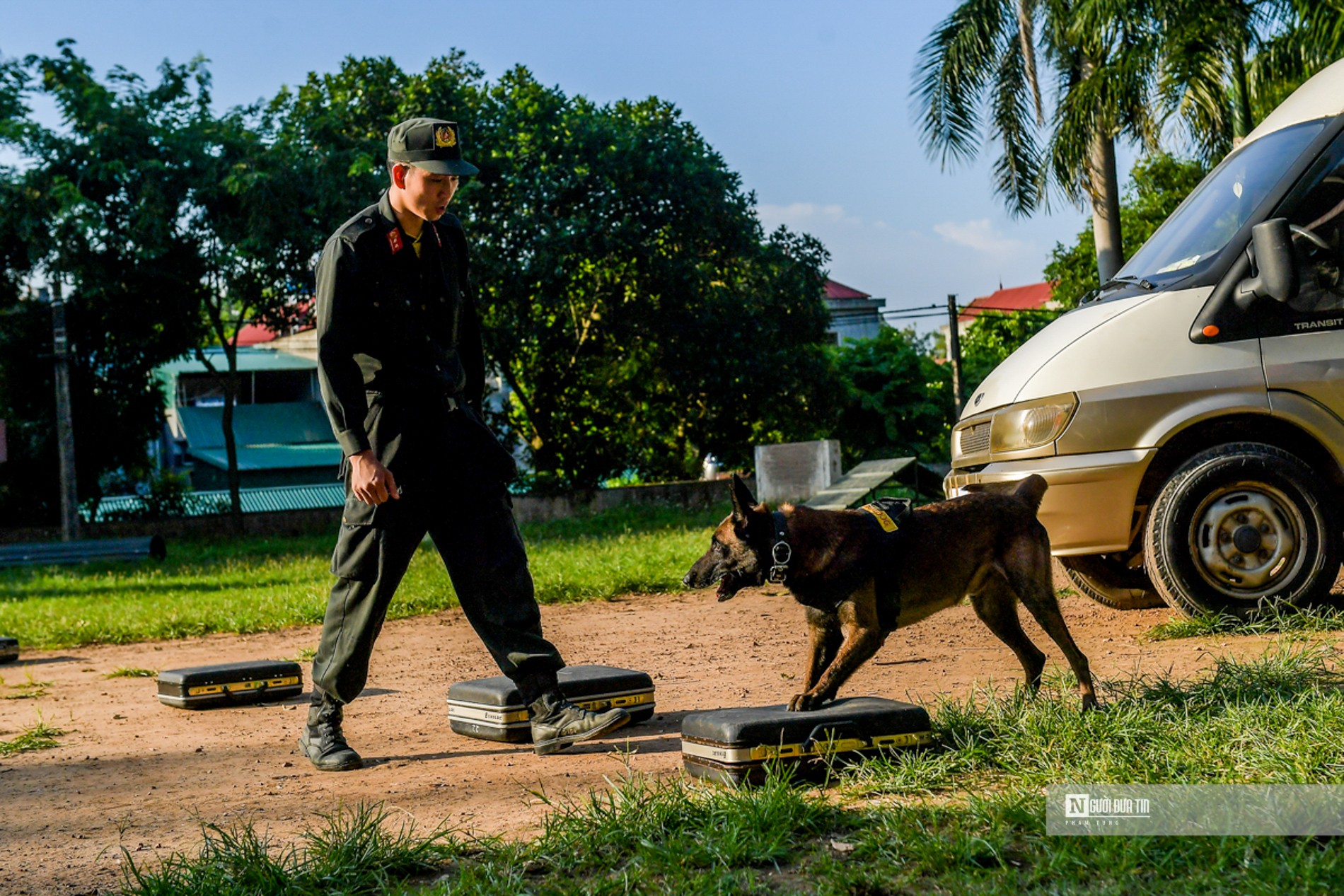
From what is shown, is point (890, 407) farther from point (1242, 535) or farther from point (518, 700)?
point (518, 700)

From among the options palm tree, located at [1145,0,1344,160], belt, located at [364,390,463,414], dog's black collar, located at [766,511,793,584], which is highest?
palm tree, located at [1145,0,1344,160]

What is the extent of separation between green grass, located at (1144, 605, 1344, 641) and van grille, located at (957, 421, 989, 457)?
137 centimetres

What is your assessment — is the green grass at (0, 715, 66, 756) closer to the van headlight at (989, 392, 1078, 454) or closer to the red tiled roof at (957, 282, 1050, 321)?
the van headlight at (989, 392, 1078, 454)

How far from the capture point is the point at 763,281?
82.7 ft

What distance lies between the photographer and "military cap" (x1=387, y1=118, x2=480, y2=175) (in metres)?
4.38

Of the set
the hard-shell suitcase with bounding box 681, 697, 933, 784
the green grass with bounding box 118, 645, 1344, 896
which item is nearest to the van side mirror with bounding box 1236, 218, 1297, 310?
the green grass with bounding box 118, 645, 1344, 896

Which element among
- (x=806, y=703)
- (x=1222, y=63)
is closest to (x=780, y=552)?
(x=806, y=703)

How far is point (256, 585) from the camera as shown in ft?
41.9

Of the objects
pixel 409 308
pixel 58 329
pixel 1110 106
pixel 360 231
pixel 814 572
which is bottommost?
pixel 814 572

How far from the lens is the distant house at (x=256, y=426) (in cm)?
3359

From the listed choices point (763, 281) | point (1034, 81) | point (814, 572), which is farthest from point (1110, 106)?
point (814, 572)

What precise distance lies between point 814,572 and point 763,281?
69.8 ft

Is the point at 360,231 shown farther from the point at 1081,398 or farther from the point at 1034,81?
the point at 1034,81
